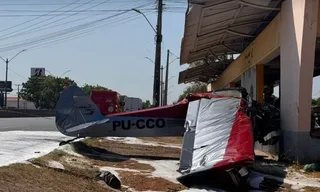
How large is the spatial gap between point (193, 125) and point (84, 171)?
116 inches

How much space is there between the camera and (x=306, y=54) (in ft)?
40.6

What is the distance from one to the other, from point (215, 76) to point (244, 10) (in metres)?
21.1

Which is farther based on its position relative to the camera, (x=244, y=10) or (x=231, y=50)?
(x=231, y=50)

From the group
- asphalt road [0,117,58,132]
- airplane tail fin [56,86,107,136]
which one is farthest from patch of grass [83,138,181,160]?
asphalt road [0,117,58,132]

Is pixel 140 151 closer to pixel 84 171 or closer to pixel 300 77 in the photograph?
pixel 84 171

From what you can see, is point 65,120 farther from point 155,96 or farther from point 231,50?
point 155,96

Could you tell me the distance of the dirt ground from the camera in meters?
7.83

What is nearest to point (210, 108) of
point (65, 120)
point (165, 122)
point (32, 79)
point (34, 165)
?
point (165, 122)

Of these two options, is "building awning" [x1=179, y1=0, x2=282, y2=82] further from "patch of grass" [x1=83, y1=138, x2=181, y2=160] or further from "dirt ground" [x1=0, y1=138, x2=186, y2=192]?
"dirt ground" [x1=0, y1=138, x2=186, y2=192]

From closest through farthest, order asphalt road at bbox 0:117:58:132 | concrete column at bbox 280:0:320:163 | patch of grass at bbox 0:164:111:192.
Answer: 1. patch of grass at bbox 0:164:111:192
2. concrete column at bbox 280:0:320:163
3. asphalt road at bbox 0:117:58:132

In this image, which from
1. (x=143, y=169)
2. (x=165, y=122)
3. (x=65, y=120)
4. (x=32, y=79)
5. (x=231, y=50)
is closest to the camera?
(x=143, y=169)

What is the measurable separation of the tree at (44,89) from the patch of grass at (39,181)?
8391 cm

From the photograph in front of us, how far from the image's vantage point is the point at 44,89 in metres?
95.1

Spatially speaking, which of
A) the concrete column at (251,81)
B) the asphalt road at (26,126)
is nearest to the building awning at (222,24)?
the concrete column at (251,81)
